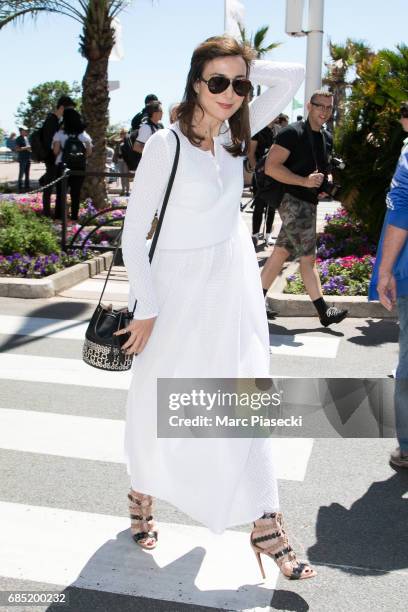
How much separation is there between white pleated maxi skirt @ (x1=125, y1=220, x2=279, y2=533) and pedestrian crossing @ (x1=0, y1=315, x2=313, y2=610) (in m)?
0.31

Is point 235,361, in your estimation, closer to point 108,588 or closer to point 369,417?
point 108,588

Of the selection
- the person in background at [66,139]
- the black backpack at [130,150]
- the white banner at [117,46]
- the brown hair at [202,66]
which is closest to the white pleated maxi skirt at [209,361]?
the brown hair at [202,66]

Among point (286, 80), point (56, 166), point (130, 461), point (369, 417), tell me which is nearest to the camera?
point (130, 461)

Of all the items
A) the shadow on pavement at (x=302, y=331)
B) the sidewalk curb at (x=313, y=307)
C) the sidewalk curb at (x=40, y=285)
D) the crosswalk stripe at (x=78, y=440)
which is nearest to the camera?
the crosswalk stripe at (x=78, y=440)

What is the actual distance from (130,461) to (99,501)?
687 mm

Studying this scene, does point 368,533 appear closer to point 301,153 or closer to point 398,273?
point 398,273

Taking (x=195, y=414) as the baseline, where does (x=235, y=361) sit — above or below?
above

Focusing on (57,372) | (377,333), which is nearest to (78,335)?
(57,372)

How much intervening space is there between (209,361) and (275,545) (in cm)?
73

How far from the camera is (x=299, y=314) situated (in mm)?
7641

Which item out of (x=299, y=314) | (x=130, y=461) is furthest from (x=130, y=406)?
(x=299, y=314)

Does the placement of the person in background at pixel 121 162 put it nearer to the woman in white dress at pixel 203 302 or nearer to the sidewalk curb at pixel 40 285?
the sidewalk curb at pixel 40 285

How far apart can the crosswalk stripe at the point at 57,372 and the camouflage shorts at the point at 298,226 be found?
6.47 ft

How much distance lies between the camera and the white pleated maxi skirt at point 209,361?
297 cm
